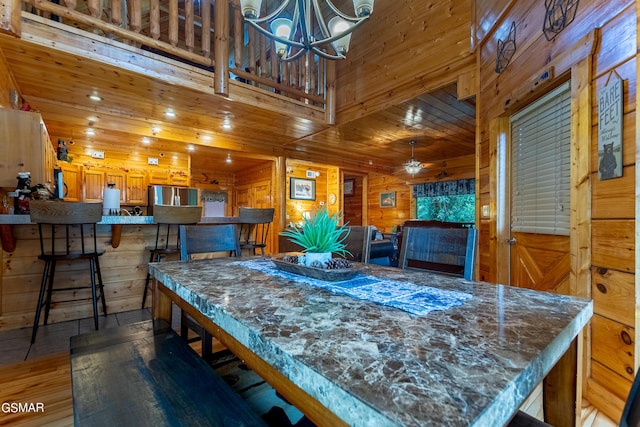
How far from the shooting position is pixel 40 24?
2453mm

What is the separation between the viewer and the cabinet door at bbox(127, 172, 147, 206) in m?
5.67

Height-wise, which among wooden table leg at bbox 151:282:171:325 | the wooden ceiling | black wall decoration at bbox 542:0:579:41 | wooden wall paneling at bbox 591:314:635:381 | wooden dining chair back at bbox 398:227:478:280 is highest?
the wooden ceiling

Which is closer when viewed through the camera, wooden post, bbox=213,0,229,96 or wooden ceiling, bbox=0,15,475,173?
wooden ceiling, bbox=0,15,475,173

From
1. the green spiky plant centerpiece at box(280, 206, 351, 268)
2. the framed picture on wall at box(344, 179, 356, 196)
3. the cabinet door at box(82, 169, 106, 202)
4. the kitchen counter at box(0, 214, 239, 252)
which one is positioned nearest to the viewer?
the green spiky plant centerpiece at box(280, 206, 351, 268)

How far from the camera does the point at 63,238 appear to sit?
276 centimetres

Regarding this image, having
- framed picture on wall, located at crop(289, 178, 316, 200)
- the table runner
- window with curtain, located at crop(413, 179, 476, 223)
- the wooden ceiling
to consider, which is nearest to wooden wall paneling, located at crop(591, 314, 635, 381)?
the table runner

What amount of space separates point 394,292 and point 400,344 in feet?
1.38

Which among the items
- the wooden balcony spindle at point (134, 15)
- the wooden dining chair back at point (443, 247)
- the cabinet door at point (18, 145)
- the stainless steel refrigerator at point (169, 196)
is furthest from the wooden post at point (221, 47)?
the stainless steel refrigerator at point (169, 196)

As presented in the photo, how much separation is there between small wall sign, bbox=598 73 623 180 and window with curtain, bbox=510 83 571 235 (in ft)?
1.29

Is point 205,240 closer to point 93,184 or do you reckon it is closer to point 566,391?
point 566,391

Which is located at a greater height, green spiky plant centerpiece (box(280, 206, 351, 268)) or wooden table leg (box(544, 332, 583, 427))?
green spiky plant centerpiece (box(280, 206, 351, 268))

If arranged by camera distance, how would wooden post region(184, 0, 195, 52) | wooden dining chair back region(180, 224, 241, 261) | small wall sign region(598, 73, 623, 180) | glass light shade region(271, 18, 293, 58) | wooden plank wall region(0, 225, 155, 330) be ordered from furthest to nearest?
wooden post region(184, 0, 195, 52) < wooden plank wall region(0, 225, 155, 330) < glass light shade region(271, 18, 293, 58) < wooden dining chair back region(180, 224, 241, 261) < small wall sign region(598, 73, 623, 180)

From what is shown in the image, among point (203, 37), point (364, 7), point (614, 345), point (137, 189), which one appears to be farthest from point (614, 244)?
point (137, 189)

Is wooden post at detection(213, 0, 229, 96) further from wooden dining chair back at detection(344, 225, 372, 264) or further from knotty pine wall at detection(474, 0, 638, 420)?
knotty pine wall at detection(474, 0, 638, 420)
